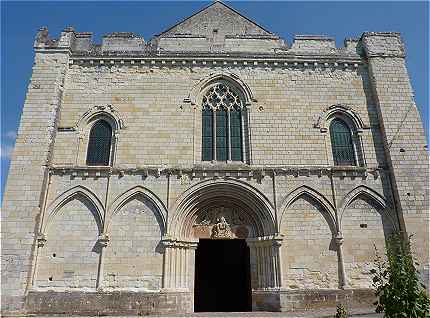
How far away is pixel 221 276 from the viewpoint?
1475 cm

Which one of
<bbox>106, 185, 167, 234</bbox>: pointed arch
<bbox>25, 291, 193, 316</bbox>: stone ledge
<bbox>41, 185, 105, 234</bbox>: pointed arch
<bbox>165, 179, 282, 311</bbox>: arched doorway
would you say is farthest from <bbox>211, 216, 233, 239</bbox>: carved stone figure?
<bbox>41, 185, 105, 234</bbox>: pointed arch

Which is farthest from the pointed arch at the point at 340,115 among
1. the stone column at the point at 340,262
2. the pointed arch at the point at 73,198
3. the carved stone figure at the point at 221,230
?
the pointed arch at the point at 73,198

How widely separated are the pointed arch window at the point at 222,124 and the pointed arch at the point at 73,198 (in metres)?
3.85

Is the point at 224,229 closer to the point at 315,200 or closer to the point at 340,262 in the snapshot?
the point at 315,200

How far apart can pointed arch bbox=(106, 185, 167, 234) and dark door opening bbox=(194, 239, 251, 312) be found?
291cm

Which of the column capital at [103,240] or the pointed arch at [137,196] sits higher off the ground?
the pointed arch at [137,196]

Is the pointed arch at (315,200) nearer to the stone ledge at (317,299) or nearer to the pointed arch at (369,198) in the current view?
the pointed arch at (369,198)

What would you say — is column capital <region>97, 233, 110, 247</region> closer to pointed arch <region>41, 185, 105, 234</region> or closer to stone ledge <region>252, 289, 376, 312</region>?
pointed arch <region>41, 185, 105, 234</region>

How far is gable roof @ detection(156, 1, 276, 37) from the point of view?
1484cm

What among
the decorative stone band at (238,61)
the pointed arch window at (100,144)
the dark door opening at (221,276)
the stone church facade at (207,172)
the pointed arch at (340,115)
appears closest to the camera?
the stone church facade at (207,172)

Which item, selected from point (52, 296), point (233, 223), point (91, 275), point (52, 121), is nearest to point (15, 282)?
point (52, 296)

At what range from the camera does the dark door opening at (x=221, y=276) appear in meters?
14.0

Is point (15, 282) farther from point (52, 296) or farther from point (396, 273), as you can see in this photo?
point (396, 273)

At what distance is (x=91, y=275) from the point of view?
10.8m
